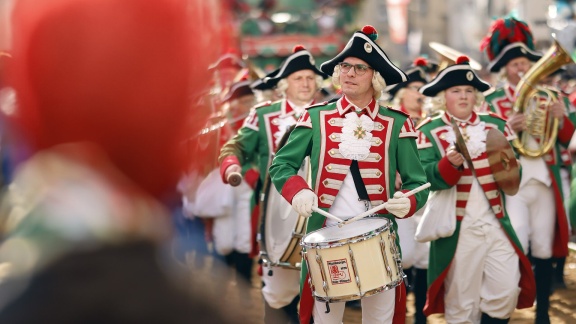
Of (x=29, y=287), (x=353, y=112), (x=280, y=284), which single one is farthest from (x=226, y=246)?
(x=29, y=287)

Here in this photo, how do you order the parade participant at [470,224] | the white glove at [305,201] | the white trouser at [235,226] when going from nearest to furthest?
the white glove at [305,201] < the parade participant at [470,224] < the white trouser at [235,226]

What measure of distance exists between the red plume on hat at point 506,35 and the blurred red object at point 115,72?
7.77 m

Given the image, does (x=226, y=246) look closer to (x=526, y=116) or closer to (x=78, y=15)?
(x=526, y=116)

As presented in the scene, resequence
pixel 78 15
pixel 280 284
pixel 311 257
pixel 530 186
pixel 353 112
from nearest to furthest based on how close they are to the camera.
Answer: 1. pixel 78 15
2. pixel 311 257
3. pixel 353 112
4. pixel 280 284
5. pixel 530 186

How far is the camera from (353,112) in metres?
4.96

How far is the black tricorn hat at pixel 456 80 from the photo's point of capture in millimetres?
6402

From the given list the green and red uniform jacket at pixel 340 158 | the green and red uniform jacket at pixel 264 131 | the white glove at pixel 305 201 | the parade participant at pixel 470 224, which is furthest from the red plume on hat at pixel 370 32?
the green and red uniform jacket at pixel 264 131

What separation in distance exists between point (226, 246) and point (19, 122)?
8.24 metres

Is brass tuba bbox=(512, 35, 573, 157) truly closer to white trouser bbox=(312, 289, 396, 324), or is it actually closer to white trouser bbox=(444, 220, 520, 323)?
white trouser bbox=(444, 220, 520, 323)

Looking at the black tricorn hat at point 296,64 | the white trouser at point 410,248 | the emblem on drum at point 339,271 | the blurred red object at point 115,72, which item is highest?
the blurred red object at point 115,72

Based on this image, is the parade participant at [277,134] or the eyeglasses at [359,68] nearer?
the eyeglasses at [359,68]

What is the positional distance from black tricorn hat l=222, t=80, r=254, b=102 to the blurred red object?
8356mm

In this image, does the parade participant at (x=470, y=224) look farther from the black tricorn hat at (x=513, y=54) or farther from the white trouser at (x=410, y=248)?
the black tricorn hat at (x=513, y=54)

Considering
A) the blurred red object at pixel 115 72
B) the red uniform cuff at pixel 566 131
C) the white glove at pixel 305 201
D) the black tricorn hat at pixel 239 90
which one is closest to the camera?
the blurred red object at pixel 115 72
